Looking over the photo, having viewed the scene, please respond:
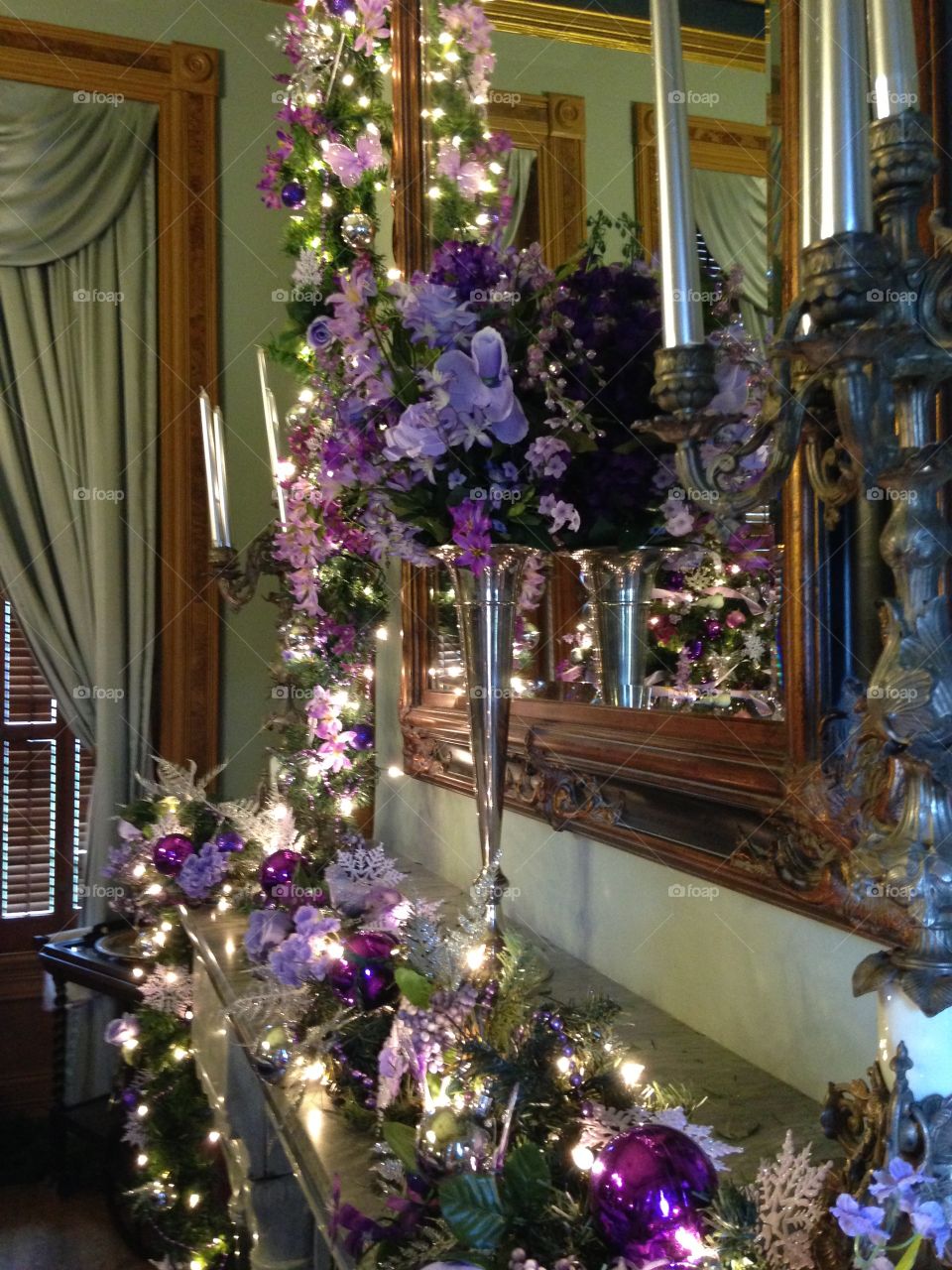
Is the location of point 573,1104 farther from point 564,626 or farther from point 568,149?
point 568,149

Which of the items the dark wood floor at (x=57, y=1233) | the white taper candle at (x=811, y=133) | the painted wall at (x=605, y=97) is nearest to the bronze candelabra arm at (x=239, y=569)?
the painted wall at (x=605, y=97)

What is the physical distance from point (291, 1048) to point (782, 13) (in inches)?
40.2

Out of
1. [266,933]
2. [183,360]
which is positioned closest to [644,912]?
[266,933]

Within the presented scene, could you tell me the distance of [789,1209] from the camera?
0.55 m

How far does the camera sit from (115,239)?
3.29 m

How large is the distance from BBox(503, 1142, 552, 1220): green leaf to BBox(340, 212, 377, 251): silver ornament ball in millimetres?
1647

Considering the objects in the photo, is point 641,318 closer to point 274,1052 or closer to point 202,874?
point 274,1052

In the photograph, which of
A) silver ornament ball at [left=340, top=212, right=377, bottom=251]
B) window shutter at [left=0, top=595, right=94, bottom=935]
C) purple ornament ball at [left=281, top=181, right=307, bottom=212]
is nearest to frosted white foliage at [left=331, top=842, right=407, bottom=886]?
silver ornament ball at [left=340, top=212, right=377, bottom=251]

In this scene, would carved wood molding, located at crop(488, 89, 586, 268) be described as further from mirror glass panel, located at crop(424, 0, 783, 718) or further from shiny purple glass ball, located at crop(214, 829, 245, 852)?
shiny purple glass ball, located at crop(214, 829, 245, 852)

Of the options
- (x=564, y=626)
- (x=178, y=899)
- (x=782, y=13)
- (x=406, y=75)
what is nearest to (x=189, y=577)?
(x=178, y=899)

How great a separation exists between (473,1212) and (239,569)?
66.8 inches

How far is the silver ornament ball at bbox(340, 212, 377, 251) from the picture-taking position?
1.92 m

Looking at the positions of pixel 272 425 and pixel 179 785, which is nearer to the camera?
pixel 272 425

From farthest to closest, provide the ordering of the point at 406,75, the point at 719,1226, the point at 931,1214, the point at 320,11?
1. the point at 320,11
2. the point at 406,75
3. the point at 719,1226
4. the point at 931,1214
